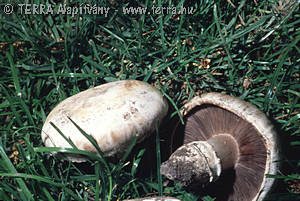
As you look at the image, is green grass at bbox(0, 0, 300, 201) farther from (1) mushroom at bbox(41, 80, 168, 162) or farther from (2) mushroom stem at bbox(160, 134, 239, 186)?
(2) mushroom stem at bbox(160, 134, 239, 186)

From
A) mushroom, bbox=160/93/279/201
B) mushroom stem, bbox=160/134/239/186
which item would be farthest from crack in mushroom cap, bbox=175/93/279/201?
mushroom stem, bbox=160/134/239/186

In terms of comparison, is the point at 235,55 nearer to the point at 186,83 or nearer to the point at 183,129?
the point at 186,83

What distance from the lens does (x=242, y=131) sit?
258cm

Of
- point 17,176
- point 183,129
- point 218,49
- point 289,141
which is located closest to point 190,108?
point 183,129

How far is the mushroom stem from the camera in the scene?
252 cm

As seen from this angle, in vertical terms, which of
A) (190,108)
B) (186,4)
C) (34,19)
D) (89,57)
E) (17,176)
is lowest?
(17,176)

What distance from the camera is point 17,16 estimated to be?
11.3ft

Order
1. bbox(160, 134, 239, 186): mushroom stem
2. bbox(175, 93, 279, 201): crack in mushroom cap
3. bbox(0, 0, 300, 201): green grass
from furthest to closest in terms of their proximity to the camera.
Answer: bbox(0, 0, 300, 201): green grass, bbox(160, 134, 239, 186): mushroom stem, bbox(175, 93, 279, 201): crack in mushroom cap

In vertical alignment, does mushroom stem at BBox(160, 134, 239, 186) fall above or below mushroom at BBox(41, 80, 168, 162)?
below

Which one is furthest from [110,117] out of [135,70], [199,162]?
[135,70]

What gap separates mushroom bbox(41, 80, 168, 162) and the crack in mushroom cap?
34 cm

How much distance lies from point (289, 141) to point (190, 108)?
942 millimetres

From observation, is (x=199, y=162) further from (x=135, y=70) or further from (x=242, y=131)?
(x=135, y=70)

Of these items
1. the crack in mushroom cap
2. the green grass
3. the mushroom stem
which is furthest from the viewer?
the green grass
